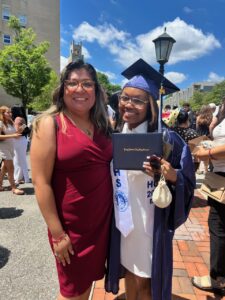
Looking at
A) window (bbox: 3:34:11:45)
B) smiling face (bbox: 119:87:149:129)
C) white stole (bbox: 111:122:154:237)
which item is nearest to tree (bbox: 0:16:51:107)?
window (bbox: 3:34:11:45)

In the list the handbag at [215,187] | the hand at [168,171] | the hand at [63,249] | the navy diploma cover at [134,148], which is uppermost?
the navy diploma cover at [134,148]

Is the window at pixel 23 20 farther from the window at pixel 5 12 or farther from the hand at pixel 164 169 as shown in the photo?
the hand at pixel 164 169

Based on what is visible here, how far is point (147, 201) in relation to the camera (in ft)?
5.59

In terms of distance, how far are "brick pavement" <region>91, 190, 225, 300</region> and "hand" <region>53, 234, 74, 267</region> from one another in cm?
113

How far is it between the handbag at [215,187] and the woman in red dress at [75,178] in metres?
1.05

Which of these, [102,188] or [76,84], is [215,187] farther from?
[76,84]

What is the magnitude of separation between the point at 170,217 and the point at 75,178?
612mm

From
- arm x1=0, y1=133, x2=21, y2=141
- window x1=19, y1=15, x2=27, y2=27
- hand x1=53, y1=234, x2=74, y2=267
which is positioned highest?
window x1=19, y1=15, x2=27, y2=27

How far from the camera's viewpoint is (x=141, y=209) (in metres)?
1.71

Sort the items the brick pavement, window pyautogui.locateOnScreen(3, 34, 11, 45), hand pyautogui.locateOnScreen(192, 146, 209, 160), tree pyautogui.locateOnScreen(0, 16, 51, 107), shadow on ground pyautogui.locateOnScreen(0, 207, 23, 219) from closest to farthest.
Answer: hand pyautogui.locateOnScreen(192, 146, 209, 160) < the brick pavement < shadow on ground pyautogui.locateOnScreen(0, 207, 23, 219) < tree pyautogui.locateOnScreen(0, 16, 51, 107) < window pyautogui.locateOnScreen(3, 34, 11, 45)

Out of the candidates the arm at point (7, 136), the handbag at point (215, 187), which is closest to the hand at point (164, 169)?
the handbag at point (215, 187)

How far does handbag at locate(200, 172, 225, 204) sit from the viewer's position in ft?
7.63

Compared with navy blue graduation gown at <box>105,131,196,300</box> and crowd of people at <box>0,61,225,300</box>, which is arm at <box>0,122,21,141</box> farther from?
navy blue graduation gown at <box>105,131,196,300</box>

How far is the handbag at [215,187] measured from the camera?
2324mm
